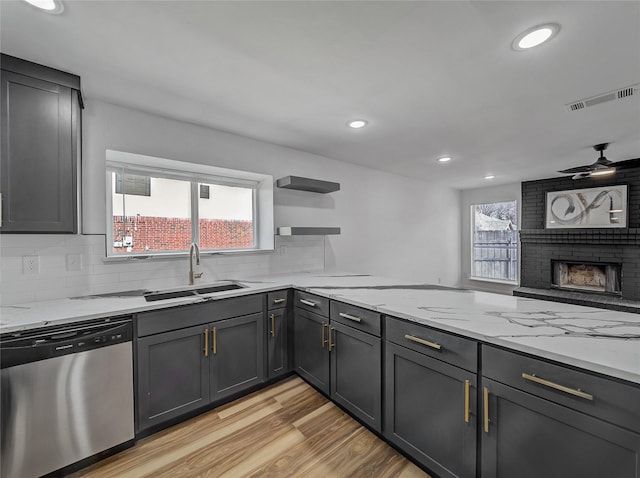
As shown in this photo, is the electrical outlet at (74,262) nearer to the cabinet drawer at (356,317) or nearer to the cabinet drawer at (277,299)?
the cabinet drawer at (277,299)

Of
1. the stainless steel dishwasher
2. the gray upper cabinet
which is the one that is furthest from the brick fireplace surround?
the gray upper cabinet

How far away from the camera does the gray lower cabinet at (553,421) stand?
0.98 meters

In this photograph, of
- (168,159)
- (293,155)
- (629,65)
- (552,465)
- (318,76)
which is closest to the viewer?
(552,465)

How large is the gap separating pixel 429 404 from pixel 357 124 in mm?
2335

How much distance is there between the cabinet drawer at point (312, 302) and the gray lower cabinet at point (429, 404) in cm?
63

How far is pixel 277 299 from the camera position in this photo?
2.56m

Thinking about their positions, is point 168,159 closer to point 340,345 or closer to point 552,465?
point 340,345

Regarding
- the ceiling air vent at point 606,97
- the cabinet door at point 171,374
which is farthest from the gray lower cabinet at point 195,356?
the ceiling air vent at point 606,97

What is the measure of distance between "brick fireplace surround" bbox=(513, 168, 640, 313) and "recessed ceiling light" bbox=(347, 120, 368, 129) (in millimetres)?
4683

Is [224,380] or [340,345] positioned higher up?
[340,345]

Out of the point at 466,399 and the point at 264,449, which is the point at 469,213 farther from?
the point at 264,449

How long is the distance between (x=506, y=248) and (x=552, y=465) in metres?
5.95

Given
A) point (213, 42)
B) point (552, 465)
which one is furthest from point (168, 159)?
point (552, 465)

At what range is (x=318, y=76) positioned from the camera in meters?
1.92
